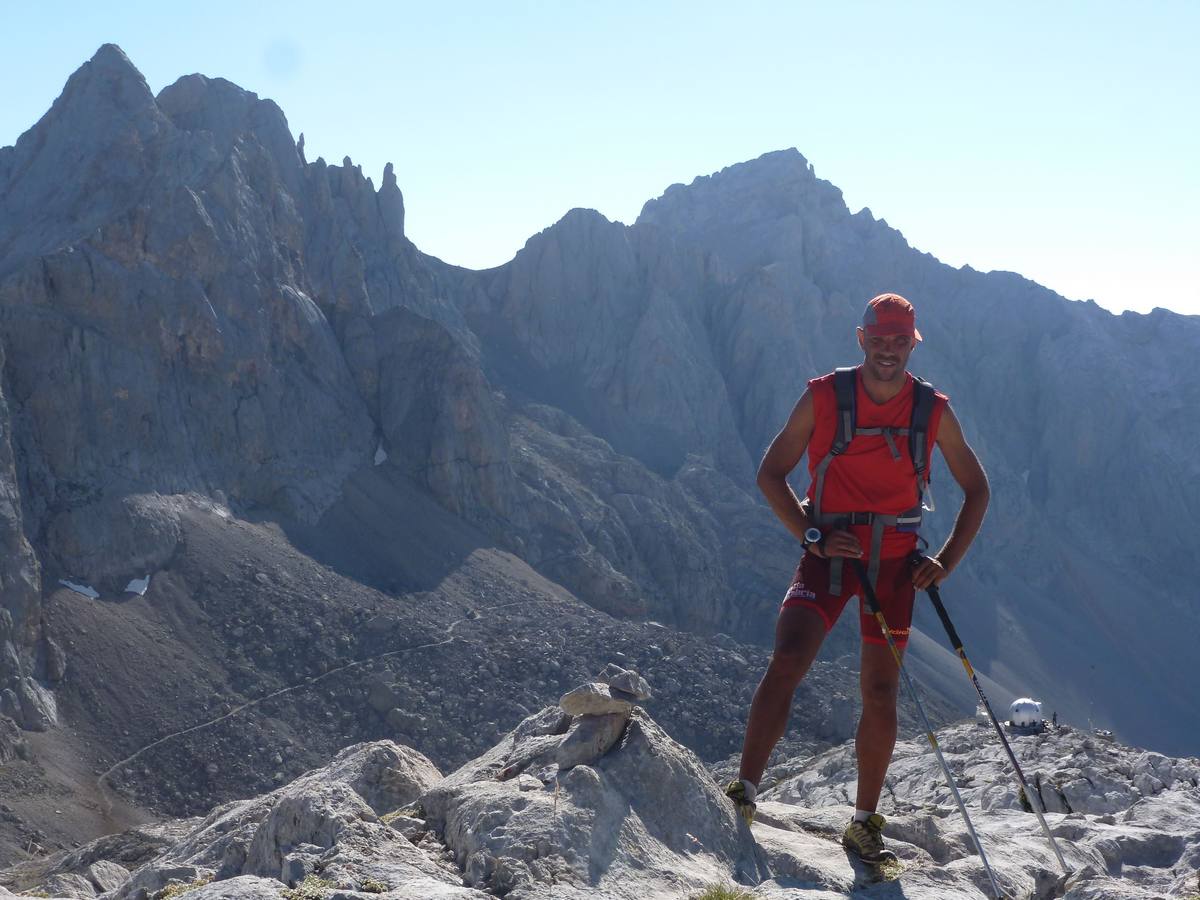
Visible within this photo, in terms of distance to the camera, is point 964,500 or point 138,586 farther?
point 138,586

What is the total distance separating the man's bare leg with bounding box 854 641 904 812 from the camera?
642 centimetres

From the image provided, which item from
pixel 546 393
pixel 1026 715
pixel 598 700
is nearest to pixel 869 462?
pixel 598 700

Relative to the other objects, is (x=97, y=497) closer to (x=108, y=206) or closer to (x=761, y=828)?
(x=108, y=206)

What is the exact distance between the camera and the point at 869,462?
6398mm

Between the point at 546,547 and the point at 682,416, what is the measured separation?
24092 millimetres

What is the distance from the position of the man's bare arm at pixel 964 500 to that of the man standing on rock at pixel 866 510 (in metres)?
0.01

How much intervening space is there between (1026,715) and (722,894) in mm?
11566

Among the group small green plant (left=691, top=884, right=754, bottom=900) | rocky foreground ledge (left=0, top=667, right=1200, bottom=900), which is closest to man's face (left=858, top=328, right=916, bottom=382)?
rocky foreground ledge (left=0, top=667, right=1200, bottom=900)

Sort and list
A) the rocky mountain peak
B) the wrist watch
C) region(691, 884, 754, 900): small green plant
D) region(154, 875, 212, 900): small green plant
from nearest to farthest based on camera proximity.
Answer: region(691, 884, 754, 900): small green plant → region(154, 875, 212, 900): small green plant → the wrist watch → the rocky mountain peak

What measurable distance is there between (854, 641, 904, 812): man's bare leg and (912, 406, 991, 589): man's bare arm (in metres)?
0.48

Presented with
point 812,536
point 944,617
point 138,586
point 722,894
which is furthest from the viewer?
point 138,586

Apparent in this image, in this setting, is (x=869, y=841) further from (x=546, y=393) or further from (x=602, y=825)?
(x=546, y=393)

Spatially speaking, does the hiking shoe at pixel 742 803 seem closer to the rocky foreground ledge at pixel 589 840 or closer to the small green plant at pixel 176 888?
the rocky foreground ledge at pixel 589 840

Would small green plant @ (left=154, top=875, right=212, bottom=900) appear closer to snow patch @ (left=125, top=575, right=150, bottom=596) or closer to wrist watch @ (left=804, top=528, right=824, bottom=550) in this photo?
wrist watch @ (left=804, top=528, right=824, bottom=550)
